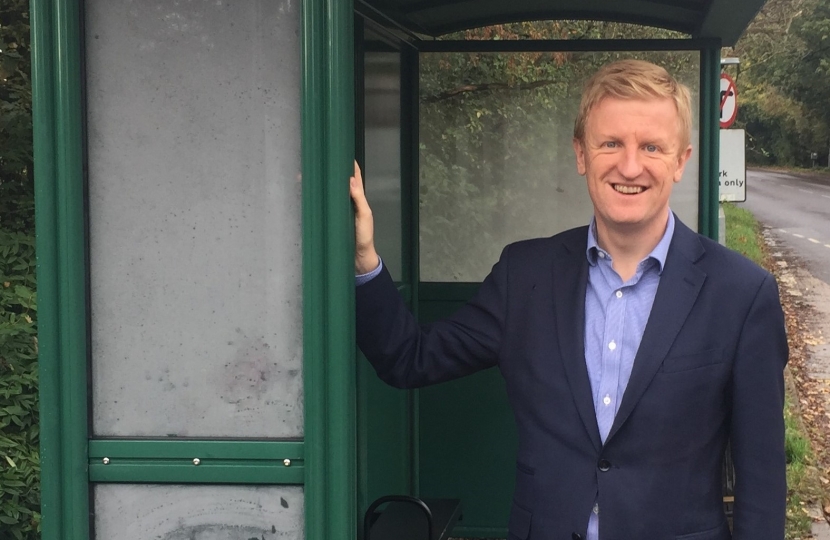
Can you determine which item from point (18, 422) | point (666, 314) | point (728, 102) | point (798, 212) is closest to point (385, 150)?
point (666, 314)

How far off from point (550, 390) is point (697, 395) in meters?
0.33

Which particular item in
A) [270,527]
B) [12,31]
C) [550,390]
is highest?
[12,31]

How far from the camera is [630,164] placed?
230 cm

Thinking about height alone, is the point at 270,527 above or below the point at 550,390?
below

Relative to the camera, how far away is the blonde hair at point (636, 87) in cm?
232

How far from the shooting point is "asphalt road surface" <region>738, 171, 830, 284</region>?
2202 centimetres

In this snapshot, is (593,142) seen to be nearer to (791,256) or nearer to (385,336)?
(385,336)

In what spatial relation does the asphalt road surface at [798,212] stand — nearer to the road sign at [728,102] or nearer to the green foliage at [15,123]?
the road sign at [728,102]

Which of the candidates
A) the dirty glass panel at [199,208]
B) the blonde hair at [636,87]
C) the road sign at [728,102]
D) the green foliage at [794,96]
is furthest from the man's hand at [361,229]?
the green foliage at [794,96]

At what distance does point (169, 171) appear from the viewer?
225cm

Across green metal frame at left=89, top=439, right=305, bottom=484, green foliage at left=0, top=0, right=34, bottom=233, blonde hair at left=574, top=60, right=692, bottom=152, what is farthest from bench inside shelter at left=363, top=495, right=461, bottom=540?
green foliage at left=0, top=0, right=34, bottom=233

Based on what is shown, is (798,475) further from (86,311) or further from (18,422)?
(86,311)

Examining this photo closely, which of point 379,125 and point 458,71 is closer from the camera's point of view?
point 379,125

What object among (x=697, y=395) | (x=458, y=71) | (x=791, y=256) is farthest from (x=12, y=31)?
(x=791, y=256)
